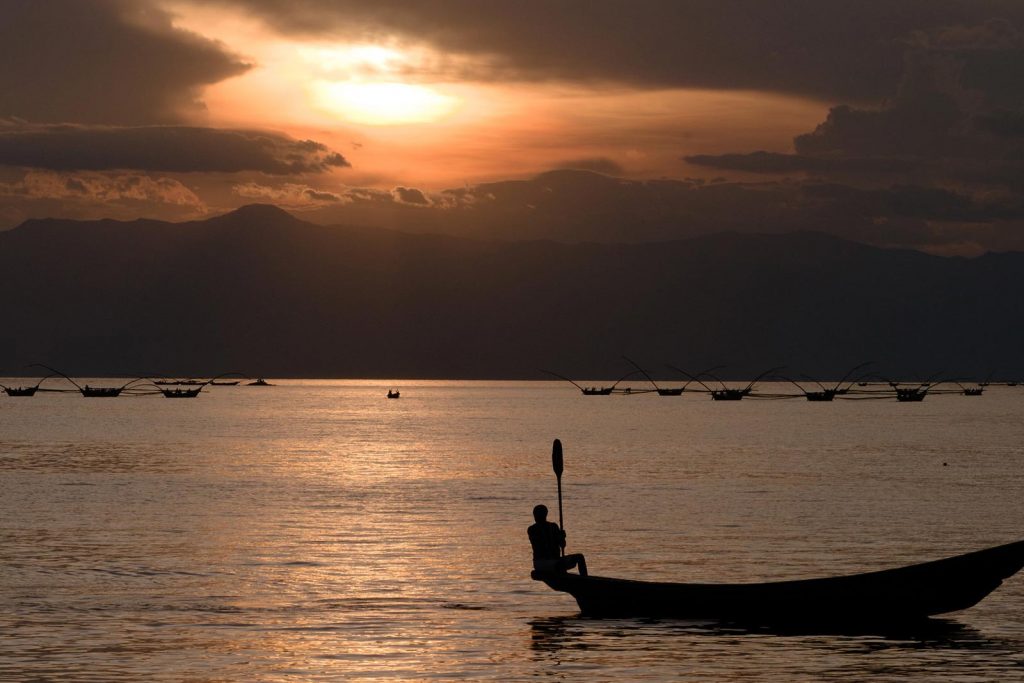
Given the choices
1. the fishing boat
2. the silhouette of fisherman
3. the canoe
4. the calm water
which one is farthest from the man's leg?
the canoe

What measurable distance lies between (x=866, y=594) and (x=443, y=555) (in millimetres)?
17861

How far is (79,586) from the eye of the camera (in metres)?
38.9

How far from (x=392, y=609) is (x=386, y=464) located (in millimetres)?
66280

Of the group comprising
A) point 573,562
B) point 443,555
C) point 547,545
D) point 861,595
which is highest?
point 547,545

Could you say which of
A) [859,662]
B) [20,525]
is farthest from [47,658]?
[20,525]

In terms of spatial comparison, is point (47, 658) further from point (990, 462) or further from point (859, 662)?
point (990, 462)

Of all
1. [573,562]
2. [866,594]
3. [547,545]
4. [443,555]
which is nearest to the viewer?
[866,594]

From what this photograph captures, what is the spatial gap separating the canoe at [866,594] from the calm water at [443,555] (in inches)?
30.1

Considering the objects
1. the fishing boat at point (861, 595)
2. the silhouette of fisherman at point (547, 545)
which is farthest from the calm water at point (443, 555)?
the silhouette of fisherman at point (547, 545)

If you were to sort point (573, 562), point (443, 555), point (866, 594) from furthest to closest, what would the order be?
point (443, 555) → point (573, 562) → point (866, 594)

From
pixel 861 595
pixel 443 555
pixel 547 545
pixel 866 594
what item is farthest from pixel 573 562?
pixel 443 555

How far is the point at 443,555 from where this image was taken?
4678 cm

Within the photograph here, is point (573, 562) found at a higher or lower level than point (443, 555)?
higher

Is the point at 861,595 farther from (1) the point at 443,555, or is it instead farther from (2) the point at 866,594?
(1) the point at 443,555
